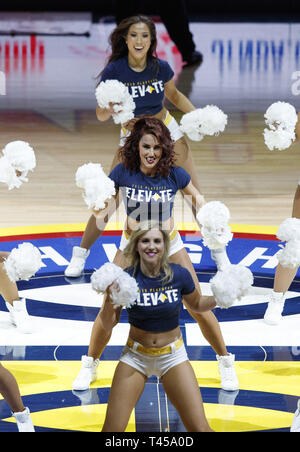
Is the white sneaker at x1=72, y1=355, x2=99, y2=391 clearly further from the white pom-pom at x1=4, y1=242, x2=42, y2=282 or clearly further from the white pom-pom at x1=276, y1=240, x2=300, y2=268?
the white pom-pom at x1=276, y1=240, x2=300, y2=268

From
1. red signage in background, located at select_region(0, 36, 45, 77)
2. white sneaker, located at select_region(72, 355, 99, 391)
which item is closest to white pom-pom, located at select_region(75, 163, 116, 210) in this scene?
white sneaker, located at select_region(72, 355, 99, 391)

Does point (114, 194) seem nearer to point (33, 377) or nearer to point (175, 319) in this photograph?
point (175, 319)

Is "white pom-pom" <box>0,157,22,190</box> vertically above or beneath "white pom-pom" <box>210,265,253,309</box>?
above

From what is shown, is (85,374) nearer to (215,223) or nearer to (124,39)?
(215,223)

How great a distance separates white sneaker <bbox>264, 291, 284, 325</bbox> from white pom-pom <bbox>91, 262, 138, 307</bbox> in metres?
2.23

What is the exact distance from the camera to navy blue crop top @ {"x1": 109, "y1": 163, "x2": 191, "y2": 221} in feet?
15.2

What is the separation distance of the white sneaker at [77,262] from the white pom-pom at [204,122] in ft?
5.72

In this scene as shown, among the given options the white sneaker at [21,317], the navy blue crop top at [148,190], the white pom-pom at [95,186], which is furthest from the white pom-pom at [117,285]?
the white sneaker at [21,317]

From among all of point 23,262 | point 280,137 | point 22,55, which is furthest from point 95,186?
point 22,55

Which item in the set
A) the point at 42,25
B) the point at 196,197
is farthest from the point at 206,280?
the point at 42,25

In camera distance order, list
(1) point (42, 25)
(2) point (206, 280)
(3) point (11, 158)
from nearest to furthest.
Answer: (3) point (11, 158)
(2) point (206, 280)
(1) point (42, 25)

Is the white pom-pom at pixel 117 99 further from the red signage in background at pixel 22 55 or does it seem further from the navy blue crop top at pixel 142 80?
the red signage in background at pixel 22 55

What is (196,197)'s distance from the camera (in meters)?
4.70
